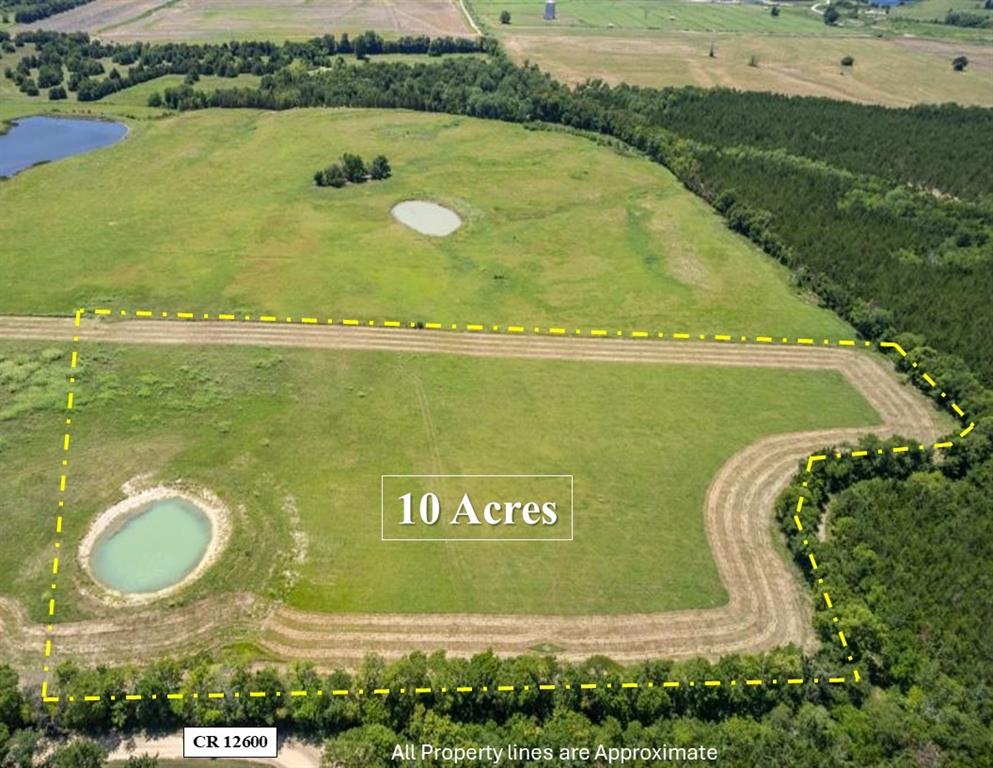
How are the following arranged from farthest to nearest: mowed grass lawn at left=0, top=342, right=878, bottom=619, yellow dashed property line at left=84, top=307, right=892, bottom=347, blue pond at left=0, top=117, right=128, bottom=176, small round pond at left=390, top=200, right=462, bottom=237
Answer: blue pond at left=0, top=117, right=128, bottom=176 < small round pond at left=390, top=200, right=462, bottom=237 < yellow dashed property line at left=84, top=307, right=892, bottom=347 < mowed grass lawn at left=0, top=342, right=878, bottom=619

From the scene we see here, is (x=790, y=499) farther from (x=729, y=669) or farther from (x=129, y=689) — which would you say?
(x=129, y=689)

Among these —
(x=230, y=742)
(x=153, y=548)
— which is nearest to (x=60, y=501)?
(x=153, y=548)

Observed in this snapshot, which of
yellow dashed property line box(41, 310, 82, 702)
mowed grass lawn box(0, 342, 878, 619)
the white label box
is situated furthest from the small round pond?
the white label box

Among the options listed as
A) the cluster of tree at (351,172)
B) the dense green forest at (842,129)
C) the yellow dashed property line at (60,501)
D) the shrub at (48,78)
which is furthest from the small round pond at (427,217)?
the shrub at (48,78)

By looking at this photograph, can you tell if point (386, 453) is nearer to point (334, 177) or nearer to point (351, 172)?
point (334, 177)

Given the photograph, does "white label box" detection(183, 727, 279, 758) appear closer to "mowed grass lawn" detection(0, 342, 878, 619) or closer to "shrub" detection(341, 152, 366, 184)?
"mowed grass lawn" detection(0, 342, 878, 619)

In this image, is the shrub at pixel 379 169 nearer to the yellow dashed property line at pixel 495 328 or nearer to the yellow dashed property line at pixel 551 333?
the yellow dashed property line at pixel 495 328
